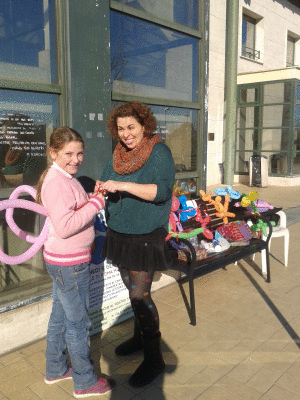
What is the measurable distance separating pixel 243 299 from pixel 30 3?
3.53 metres

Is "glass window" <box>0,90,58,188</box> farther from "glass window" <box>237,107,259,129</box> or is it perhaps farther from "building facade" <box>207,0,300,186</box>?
"glass window" <box>237,107,259,129</box>

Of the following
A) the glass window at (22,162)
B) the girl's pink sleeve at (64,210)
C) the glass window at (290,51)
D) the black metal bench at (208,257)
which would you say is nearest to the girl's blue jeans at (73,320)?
the girl's pink sleeve at (64,210)

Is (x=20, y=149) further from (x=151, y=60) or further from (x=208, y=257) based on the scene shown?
(x=208, y=257)

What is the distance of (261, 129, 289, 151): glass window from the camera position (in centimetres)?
1488

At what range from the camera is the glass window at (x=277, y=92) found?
14539mm

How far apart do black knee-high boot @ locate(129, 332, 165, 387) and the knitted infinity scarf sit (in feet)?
3.82

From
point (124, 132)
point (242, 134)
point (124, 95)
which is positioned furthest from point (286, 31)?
point (124, 132)

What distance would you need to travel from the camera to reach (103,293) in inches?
129

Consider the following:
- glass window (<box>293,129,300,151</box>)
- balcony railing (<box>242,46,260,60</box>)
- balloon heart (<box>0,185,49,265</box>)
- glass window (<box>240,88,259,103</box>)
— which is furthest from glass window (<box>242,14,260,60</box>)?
balloon heart (<box>0,185,49,265</box>)

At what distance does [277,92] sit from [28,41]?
44.3 feet

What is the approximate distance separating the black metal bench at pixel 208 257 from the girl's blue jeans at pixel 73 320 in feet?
4.28

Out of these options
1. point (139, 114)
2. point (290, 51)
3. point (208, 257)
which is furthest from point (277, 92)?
point (139, 114)

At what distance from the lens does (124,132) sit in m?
2.45

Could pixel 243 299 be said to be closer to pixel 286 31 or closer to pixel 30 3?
pixel 30 3
